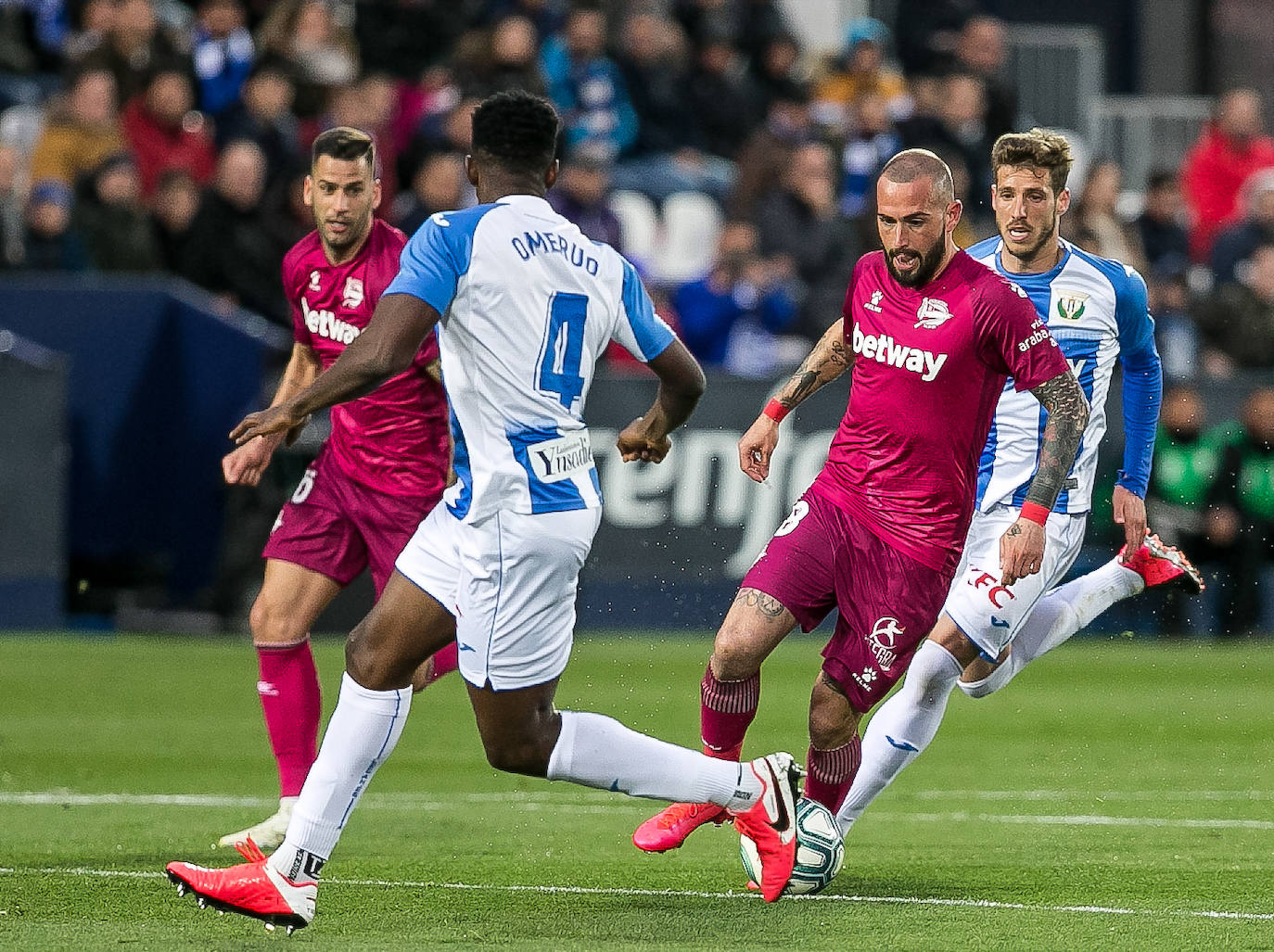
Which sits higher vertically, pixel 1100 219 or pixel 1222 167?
pixel 1222 167

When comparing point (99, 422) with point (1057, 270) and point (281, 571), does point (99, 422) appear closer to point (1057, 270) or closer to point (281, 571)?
point (281, 571)

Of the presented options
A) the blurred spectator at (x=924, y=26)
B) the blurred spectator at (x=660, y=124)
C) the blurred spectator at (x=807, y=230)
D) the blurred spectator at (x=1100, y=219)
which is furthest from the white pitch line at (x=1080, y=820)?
the blurred spectator at (x=924, y=26)

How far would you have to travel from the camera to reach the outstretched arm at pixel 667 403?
6.64 m

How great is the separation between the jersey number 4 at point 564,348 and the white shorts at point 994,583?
1940mm

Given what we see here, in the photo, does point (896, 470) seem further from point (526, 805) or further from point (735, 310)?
point (735, 310)

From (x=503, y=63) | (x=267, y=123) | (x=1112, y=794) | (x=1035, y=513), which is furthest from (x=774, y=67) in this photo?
(x=1035, y=513)

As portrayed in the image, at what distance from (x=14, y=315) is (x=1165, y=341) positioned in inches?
359

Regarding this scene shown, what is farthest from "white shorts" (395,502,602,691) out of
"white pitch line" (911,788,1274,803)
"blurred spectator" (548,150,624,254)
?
"blurred spectator" (548,150,624,254)

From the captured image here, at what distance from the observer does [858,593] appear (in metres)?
7.16

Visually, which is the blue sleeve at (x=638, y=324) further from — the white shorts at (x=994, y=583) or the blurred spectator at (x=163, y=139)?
the blurred spectator at (x=163, y=139)

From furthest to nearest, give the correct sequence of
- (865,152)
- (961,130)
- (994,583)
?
(961,130)
(865,152)
(994,583)

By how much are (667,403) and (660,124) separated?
43.2ft

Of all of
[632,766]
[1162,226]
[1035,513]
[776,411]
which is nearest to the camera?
[632,766]

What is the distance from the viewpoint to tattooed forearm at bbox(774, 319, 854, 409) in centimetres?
750
